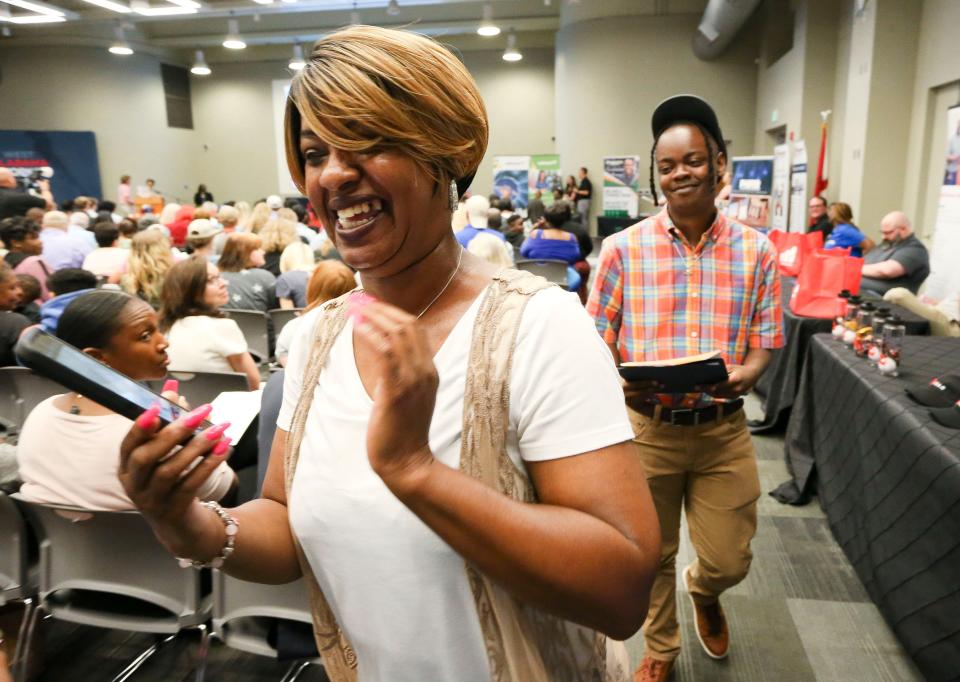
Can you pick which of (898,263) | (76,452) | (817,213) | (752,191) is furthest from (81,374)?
(752,191)

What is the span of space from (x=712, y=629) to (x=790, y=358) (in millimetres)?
2280

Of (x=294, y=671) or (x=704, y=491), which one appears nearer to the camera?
(x=704, y=491)

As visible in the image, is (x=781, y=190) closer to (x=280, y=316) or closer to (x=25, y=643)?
(x=280, y=316)

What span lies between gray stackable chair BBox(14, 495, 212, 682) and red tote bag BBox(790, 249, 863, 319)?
363 centimetres

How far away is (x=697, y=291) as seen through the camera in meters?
2.07

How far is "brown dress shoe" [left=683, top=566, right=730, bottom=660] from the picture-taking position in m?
2.39

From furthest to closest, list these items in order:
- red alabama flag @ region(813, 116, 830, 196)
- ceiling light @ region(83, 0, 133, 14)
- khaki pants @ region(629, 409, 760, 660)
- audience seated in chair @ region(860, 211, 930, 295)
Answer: ceiling light @ region(83, 0, 133, 14)
red alabama flag @ region(813, 116, 830, 196)
audience seated in chair @ region(860, 211, 930, 295)
khaki pants @ region(629, 409, 760, 660)

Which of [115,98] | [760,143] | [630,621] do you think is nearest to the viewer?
[630,621]

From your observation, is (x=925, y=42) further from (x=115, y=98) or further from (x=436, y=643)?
(x=115, y=98)

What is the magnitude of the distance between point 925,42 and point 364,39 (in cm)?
825

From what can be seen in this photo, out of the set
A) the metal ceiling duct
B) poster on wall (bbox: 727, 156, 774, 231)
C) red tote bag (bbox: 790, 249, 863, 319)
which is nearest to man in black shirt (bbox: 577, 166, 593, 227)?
the metal ceiling duct

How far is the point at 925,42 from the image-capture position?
23.3ft

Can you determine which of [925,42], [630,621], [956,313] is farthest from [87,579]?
[925,42]

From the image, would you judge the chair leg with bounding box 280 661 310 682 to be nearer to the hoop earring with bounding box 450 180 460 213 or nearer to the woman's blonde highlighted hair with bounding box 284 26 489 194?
the hoop earring with bounding box 450 180 460 213
